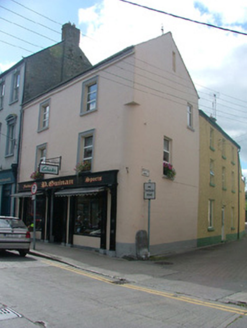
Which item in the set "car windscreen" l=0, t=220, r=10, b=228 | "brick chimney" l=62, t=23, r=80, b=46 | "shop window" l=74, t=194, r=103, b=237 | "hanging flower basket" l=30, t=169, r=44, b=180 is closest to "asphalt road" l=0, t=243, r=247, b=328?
"car windscreen" l=0, t=220, r=10, b=228

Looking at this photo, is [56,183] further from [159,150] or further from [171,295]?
[171,295]

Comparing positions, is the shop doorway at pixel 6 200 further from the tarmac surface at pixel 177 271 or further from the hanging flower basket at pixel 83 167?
the tarmac surface at pixel 177 271

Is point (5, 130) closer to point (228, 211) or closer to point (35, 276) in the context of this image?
point (35, 276)

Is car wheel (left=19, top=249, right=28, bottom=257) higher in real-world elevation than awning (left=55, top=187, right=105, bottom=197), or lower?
lower

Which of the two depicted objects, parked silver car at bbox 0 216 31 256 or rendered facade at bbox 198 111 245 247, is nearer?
parked silver car at bbox 0 216 31 256

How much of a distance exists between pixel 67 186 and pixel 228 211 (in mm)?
13979

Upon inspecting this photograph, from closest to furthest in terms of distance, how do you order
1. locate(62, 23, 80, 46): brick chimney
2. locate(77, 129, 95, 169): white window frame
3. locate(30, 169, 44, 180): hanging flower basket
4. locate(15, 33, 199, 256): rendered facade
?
locate(15, 33, 199, 256): rendered facade
locate(77, 129, 95, 169): white window frame
locate(30, 169, 44, 180): hanging flower basket
locate(62, 23, 80, 46): brick chimney

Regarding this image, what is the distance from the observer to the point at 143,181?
12.9 meters

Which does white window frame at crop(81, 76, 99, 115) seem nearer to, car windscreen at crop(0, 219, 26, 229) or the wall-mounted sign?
the wall-mounted sign

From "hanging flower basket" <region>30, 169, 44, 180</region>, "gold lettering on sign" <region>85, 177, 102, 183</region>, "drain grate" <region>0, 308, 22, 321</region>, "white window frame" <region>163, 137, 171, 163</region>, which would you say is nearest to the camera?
"drain grate" <region>0, 308, 22, 321</region>

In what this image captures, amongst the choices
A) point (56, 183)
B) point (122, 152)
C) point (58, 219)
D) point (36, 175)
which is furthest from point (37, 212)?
point (122, 152)

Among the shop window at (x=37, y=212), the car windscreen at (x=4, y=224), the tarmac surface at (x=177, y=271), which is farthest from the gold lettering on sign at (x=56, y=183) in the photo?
the car windscreen at (x=4, y=224)

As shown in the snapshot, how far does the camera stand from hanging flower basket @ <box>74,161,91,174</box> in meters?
14.3

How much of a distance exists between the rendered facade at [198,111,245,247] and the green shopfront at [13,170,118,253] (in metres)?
6.88
